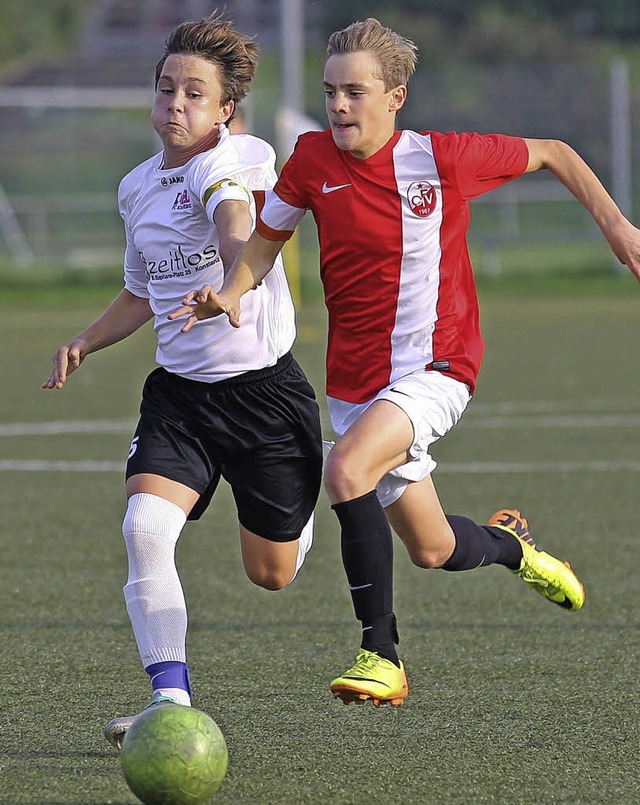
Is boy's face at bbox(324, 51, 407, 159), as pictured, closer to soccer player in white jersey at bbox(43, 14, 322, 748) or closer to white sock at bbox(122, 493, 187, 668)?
soccer player in white jersey at bbox(43, 14, 322, 748)

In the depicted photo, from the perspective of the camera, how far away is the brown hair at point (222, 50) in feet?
14.9

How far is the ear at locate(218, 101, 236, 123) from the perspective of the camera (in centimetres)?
460

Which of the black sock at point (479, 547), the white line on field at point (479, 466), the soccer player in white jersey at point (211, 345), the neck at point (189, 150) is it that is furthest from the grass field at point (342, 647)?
the neck at point (189, 150)

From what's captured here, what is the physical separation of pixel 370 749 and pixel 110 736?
0.69 metres

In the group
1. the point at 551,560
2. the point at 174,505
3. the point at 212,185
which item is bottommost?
the point at 551,560

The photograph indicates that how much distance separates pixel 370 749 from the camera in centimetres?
410

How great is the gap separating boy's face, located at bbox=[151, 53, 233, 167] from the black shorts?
681mm

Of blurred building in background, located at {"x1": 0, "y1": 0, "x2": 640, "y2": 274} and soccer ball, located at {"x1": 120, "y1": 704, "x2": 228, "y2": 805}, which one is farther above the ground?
soccer ball, located at {"x1": 120, "y1": 704, "x2": 228, "y2": 805}

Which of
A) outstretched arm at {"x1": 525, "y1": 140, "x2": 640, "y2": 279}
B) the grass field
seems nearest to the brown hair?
outstretched arm at {"x1": 525, "y1": 140, "x2": 640, "y2": 279}

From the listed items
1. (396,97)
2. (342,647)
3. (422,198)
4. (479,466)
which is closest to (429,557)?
(342,647)

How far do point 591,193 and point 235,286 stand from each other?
1144mm

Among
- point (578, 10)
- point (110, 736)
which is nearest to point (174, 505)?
point (110, 736)

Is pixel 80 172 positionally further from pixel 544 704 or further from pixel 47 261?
pixel 544 704

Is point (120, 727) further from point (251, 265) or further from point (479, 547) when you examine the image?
point (479, 547)
